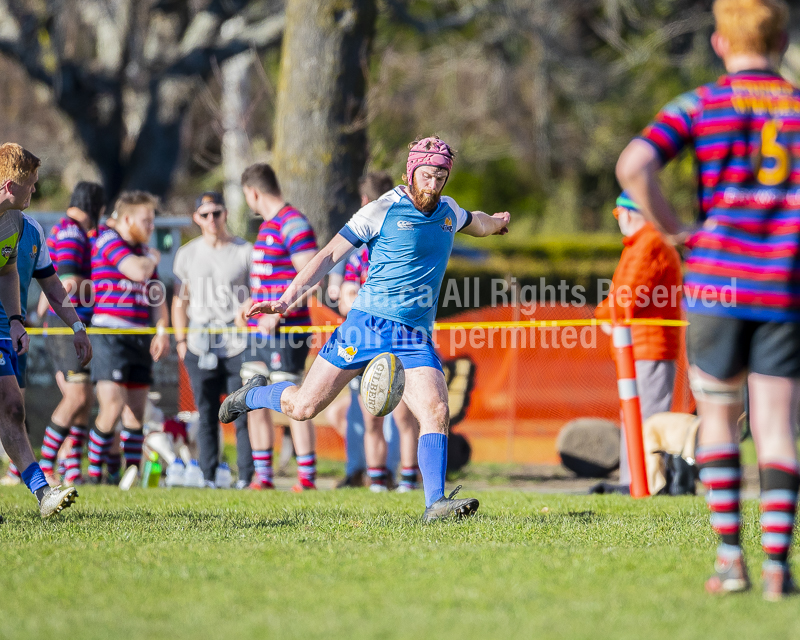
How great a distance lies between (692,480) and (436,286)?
3.46 meters

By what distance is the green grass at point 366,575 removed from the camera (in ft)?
11.3

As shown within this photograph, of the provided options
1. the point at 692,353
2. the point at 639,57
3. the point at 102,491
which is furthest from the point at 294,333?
the point at 639,57

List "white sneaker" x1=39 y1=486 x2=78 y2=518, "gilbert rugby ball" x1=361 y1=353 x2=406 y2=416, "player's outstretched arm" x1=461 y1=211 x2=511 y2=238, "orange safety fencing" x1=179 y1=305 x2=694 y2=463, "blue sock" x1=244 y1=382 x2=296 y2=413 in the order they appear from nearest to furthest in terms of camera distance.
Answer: "gilbert rugby ball" x1=361 y1=353 x2=406 y2=416 → "white sneaker" x1=39 y1=486 x2=78 y2=518 → "player's outstretched arm" x1=461 y1=211 x2=511 y2=238 → "blue sock" x1=244 y1=382 x2=296 y2=413 → "orange safety fencing" x1=179 y1=305 x2=694 y2=463

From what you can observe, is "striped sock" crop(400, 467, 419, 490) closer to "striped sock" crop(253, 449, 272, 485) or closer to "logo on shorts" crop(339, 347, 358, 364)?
"striped sock" crop(253, 449, 272, 485)

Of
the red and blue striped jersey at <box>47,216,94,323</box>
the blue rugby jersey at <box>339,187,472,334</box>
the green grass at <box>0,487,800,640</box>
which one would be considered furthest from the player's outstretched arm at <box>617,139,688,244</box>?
the red and blue striped jersey at <box>47,216,94,323</box>

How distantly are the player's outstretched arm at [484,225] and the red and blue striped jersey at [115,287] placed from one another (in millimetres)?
3718

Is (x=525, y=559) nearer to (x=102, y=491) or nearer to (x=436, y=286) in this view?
(x=436, y=286)

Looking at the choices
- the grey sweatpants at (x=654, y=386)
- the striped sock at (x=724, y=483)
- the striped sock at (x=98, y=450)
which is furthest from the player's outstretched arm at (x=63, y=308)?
the grey sweatpants at (x=654, y=386)

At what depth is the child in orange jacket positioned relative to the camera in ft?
26.7

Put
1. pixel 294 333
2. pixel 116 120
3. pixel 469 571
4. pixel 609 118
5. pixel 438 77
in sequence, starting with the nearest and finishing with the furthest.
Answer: pixel 469 571 < pixel 294 333 < pixel 116 120 < pixel 438 77 < pixel 609 118

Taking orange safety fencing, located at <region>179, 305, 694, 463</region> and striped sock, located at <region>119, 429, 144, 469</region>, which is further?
orange safety fencing, located at <region>179, 305, 694, 463</region>

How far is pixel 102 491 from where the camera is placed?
7945 mm

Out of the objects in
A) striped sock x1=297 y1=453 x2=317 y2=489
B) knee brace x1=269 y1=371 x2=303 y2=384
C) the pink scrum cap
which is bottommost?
striped sock x1=297 y1=453 x2=317 y2=489

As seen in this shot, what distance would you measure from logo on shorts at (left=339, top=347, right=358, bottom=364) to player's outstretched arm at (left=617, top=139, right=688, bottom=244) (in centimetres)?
245
